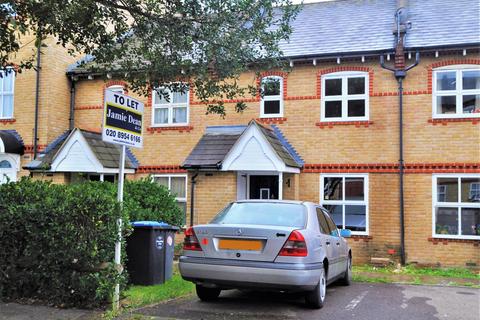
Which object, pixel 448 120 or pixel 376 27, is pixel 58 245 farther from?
pixel 376 27

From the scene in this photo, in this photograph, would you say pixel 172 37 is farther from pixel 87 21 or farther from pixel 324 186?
pixel 324 186

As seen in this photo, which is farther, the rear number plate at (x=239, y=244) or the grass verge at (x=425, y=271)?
the grass verge at (x=425, y=271)

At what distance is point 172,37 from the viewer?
888 cm

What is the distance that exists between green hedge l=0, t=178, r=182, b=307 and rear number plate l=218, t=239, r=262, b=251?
141 cm

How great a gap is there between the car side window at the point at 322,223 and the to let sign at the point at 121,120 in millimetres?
2994

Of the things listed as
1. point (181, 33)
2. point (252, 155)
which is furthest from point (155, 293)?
point (252, 155)

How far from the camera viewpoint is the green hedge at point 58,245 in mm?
6777

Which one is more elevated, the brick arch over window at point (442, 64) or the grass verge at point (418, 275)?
the brick arch over window at point (442, 64)

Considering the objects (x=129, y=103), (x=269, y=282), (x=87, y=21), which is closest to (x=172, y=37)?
(x=87, y=21)

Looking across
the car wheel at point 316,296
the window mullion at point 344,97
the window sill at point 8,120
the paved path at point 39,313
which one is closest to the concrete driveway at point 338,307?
the car wheel at point 316,296

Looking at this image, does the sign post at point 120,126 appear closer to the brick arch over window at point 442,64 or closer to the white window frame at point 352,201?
the white window frame at point 352,201

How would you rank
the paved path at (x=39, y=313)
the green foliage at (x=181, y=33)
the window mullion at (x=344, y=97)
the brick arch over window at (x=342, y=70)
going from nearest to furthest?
the paved path at (x=39, y=313)
the green foliage at (x=181, y=33)
the brick arch over window at (x=342, y=70)
the window mullion at (x=344, y=97)

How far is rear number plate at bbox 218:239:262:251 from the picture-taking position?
6.64 metres

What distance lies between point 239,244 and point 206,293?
50.6 inches
